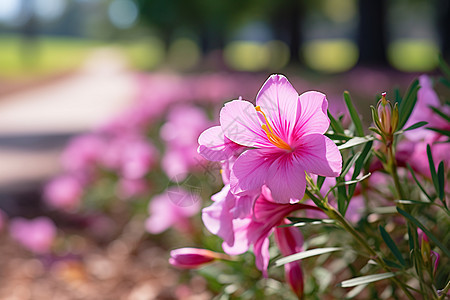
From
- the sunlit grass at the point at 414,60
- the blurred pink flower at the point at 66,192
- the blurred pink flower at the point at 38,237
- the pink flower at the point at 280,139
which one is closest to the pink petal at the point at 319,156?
the pink flower at the point at 280,139

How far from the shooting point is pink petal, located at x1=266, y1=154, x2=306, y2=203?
2.66 ft

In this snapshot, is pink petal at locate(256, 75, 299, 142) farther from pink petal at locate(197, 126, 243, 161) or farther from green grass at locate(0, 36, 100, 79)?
green grass at locate(0, 36, 100, 79)

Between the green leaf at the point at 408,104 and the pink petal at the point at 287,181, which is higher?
the green leaf at the point at 408,104

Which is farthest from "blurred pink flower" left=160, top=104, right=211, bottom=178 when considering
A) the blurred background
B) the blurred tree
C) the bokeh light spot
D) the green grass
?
the green grass

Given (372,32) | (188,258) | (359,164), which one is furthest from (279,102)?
(372,32)

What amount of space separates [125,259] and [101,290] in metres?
0.43

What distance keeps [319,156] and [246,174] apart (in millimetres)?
110

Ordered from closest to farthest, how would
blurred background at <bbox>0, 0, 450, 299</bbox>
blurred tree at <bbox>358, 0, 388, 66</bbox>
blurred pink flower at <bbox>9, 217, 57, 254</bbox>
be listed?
blurred pink flower at <bbox>9, 217, 57, 254</bbox>
blurred background at <bbox>0, 0, 450, 299</bbox>
blurred tree at <bbox>358, 0, 388, 66</bbox>

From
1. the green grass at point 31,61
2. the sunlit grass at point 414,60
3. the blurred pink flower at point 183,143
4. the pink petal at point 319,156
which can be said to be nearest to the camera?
the pink petal at point 319,156

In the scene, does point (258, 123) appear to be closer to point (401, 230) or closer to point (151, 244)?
point (401, 230)

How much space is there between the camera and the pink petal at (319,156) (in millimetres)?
794

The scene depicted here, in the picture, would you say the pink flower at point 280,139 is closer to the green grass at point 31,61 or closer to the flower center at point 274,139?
the flower center at point 274,139

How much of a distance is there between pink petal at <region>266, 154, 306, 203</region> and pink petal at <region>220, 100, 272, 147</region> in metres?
0.05

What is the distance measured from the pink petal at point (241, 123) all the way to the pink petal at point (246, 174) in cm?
2
